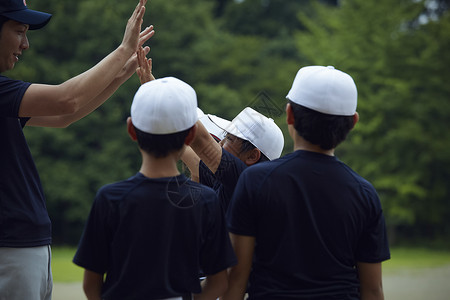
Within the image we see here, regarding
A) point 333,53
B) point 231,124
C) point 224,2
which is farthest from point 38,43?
point 231,124

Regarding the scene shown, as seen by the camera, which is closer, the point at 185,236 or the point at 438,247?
the point at 185,236

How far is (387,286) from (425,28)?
54.7 ft

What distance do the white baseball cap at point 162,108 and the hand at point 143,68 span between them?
2.65ft

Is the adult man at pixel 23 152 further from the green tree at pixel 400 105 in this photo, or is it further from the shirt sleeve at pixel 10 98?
the green tree at pixel 400 105

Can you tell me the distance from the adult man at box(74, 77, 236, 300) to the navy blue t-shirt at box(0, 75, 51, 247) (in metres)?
0.60

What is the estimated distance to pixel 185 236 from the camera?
93.3 inches

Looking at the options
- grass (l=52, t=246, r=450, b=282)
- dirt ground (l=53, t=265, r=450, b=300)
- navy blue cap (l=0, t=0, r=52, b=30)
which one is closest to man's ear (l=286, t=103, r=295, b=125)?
navy blue cap (l=0, t=0, r=52, b=30)

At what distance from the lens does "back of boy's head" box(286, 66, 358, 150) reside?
254 centimetres

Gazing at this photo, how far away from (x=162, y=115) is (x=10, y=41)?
3.56ft

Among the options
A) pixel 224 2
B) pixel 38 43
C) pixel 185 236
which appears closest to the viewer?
pixel 185 236

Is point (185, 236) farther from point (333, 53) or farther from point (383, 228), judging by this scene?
point (333, 53)

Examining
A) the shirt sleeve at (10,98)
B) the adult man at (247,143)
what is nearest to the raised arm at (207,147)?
the adult man at (247,143)

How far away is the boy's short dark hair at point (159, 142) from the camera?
2.42 metres

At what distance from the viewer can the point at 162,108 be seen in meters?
2.37
